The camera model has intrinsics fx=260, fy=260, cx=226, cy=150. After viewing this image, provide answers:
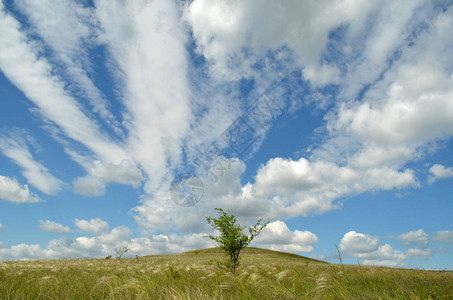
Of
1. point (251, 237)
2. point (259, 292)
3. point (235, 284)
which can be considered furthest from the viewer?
point (251, 237)

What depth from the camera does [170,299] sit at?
4.29 metres

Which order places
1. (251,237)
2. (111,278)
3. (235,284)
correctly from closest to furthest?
(235,284) < (111,278) < (251,237)

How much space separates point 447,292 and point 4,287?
29.7ft

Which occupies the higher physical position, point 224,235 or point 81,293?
point 224,235

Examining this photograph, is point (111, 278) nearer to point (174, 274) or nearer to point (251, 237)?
point (174, 274)

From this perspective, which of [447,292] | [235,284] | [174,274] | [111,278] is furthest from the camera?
[174,274]

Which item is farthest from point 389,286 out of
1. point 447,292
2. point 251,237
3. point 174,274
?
point 251,237

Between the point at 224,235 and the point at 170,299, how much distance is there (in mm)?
12799

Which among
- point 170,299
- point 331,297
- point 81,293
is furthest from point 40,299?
point 331,297

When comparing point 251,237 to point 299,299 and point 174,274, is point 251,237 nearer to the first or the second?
point 174,274

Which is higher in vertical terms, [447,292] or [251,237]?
[251,237]

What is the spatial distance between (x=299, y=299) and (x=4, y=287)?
6501 millimetres

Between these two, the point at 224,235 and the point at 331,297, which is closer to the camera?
the point at 331,297

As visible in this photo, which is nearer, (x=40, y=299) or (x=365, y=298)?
(x=365, y=298)
